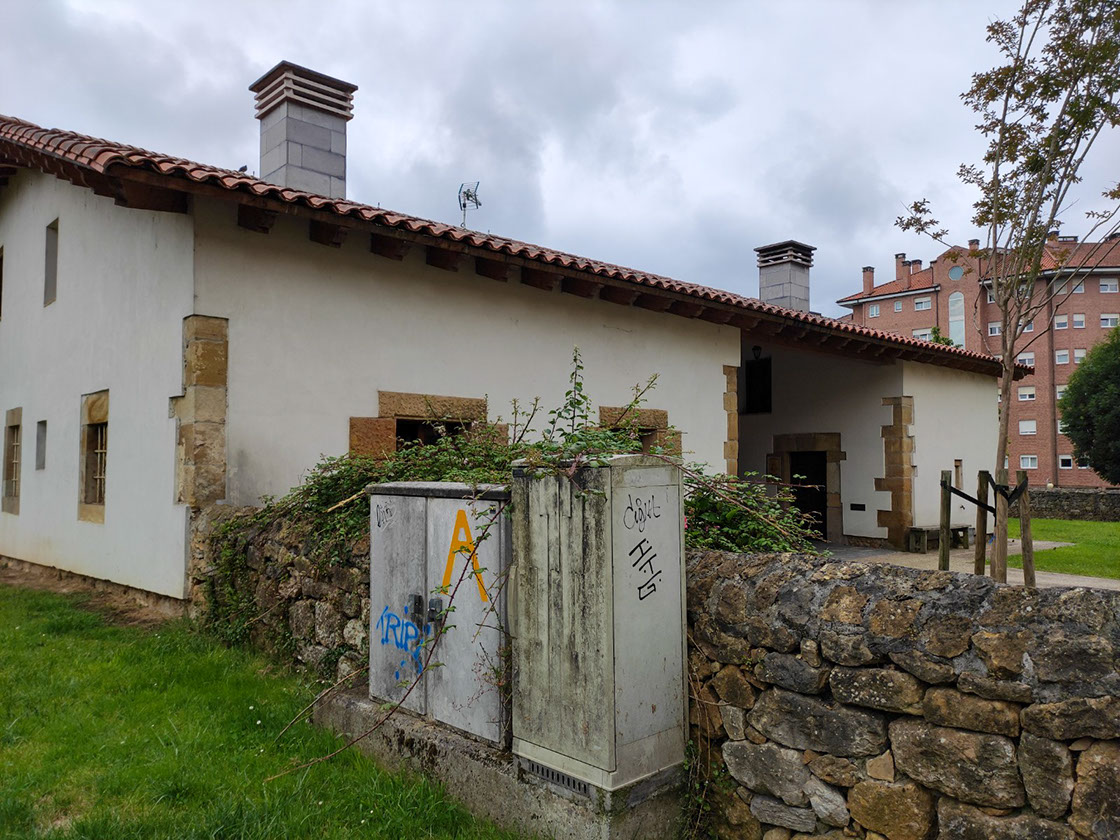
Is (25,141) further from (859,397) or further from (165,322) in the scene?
(859,397)

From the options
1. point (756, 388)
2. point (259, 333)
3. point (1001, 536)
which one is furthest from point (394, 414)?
point (756, 388)

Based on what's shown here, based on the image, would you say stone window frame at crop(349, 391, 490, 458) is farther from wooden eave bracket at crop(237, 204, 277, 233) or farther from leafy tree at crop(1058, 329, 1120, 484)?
→ leafy tree at crop(1058, 329, 1120, 484)

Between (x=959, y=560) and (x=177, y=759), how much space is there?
11.4 m

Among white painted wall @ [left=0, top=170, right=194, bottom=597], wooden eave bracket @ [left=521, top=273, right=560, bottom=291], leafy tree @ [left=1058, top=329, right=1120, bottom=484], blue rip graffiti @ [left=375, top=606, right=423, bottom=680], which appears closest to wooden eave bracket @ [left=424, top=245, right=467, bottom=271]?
wooden eave bracket @ [left=521, top=273, right=560, bottom=291]

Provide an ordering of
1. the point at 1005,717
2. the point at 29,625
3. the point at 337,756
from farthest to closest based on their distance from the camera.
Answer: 1. the point at 29,625
2. the point at 337,756
3. the point at 1005,717

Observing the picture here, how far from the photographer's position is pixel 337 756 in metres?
3.92

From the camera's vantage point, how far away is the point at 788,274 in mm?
16125

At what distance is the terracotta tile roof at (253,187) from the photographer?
5.84 metres

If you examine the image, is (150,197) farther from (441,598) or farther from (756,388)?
(756,388)

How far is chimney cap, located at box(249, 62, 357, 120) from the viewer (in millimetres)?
8836

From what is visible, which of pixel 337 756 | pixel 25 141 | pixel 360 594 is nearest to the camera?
pixel 337 756

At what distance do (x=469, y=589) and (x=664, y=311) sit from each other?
688 cm

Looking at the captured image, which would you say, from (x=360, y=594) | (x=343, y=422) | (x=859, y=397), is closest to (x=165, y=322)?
(x=343, y=422)

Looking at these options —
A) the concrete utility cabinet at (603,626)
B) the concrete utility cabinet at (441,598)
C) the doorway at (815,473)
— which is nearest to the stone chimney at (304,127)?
the concrete utility cabinet at (441,598)
